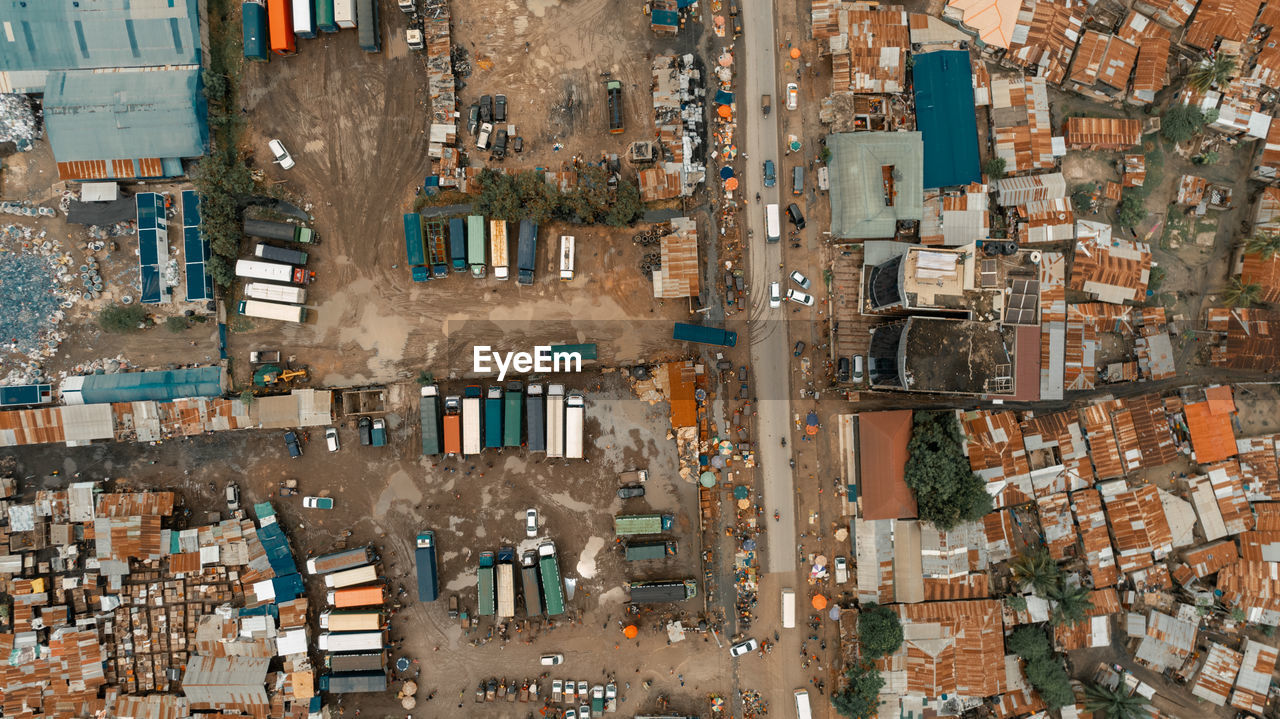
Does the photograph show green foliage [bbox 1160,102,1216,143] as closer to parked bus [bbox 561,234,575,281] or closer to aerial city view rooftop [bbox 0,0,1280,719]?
aerial city view rooftop [bbox 0,0,1280,719]

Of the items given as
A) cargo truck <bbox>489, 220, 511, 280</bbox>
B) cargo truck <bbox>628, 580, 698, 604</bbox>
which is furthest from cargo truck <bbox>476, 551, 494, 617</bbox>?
cargo truck <bbox>489, 220, 511, 280</bbox>

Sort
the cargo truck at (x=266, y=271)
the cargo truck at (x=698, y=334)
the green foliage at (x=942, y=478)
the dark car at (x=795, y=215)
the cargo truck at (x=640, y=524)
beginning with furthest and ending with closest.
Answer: the dark car at (x=795, y=215)
the cargo truck at (x=698, y=334)
the cargo truck at (x=640, y=524)
the cargo truck at (x=266, y=271)
the green foliage at (x=942, y=478)

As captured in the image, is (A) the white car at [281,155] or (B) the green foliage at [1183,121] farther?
(B) the green foliage at [1183,121]

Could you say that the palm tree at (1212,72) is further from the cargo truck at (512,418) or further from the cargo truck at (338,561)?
the cargo truck at (338,561)

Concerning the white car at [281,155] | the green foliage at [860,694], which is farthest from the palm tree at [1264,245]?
the white car at [281,155]

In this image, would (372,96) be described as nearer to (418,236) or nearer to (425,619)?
(418,236)
